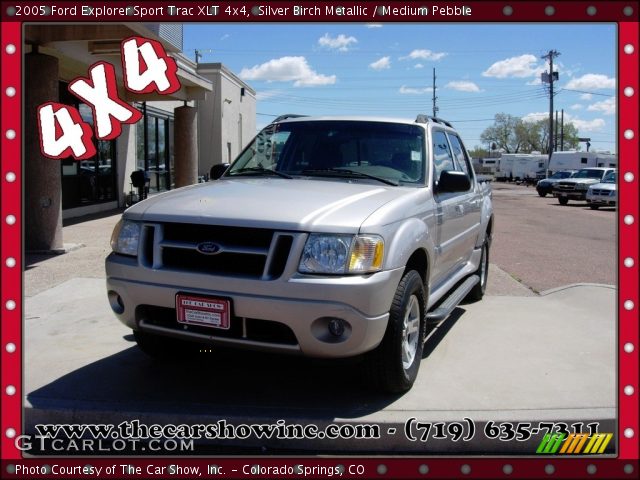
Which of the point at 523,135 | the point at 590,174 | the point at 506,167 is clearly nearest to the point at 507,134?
the point at 523,135

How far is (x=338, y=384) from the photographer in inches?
178

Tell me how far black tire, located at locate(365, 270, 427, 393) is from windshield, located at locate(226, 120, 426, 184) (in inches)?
40.5

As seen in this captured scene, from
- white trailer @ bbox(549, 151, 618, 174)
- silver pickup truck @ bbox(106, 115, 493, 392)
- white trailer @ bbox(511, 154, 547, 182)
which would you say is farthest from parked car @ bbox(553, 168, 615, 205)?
white trailer @ bbox(511, 154, 547, 182)

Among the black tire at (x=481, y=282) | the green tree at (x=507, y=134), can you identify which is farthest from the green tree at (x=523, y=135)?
the black tire at (x=481, y=282)

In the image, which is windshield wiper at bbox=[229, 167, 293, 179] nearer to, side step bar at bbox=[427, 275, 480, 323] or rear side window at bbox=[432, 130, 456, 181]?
rear side window at bbox=[432, 130, 456, 181]

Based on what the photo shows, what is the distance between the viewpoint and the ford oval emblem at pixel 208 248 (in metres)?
3.83

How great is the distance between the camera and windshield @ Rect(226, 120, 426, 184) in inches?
199

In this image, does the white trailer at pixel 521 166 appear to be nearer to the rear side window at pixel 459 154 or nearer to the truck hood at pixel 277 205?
the rear side window at pixel 459 154

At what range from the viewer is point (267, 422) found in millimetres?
3809

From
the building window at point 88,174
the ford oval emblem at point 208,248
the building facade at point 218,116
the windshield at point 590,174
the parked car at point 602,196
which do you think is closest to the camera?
the ford oval emblem at point 208,248

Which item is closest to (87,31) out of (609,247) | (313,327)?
(313,327)

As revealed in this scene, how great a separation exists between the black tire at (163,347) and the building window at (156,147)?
1602 cm

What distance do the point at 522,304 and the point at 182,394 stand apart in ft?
13.8

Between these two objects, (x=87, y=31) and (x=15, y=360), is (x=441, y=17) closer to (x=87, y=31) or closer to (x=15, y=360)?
(x=15, y=360)
